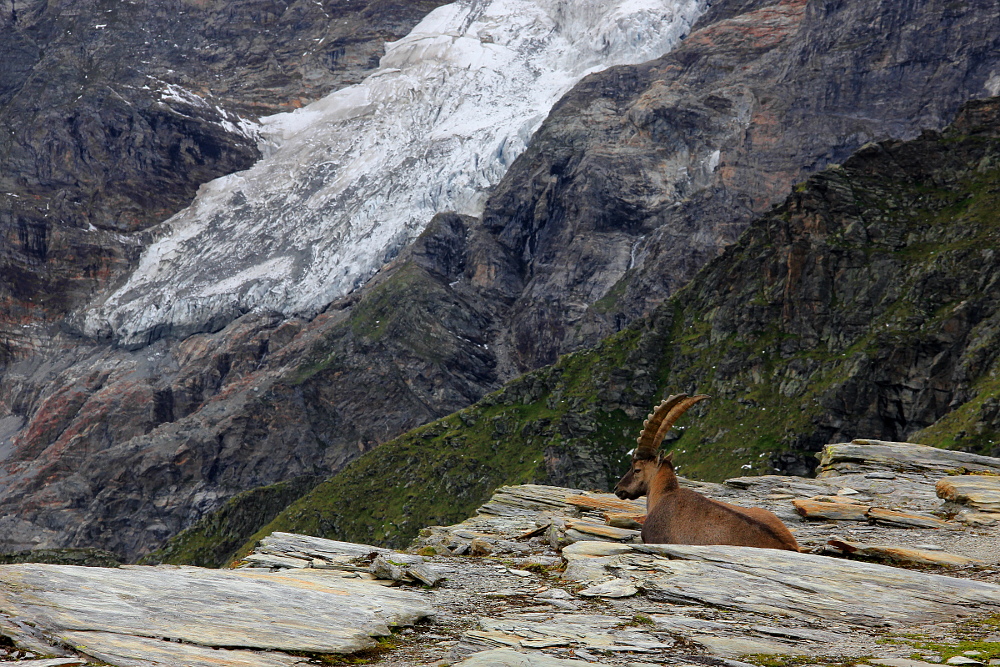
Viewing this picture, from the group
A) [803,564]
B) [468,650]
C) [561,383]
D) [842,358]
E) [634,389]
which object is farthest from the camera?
[561,383]

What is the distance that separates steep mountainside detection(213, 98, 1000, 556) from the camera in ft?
366

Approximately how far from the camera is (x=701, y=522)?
1920 cm

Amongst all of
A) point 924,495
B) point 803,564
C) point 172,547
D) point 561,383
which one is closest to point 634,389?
point 561,383

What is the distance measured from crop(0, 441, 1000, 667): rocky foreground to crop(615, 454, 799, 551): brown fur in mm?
1141

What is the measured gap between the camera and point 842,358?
121 metres

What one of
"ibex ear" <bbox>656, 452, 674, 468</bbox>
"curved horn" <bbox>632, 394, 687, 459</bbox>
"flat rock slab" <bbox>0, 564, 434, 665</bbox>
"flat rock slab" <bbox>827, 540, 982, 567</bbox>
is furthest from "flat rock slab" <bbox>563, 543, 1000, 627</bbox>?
"curved horn" <bbox>632, 394, 687, 459</bbox>

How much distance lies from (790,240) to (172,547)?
460ft

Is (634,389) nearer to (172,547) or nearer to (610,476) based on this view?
(610,476)

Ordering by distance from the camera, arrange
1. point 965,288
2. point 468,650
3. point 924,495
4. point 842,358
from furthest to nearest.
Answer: point 842,358
point 965,288
point 924,495
point 468,650

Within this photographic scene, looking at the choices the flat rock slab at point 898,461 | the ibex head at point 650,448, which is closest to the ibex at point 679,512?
the ibex head at point 650,448

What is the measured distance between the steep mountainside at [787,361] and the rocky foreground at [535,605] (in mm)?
85764

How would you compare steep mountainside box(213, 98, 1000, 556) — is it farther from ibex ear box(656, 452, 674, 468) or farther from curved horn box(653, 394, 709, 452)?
ibex ear box(656, 452, 674, 468)

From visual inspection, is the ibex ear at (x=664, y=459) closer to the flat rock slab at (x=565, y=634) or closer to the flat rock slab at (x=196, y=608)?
the flat rock slab at (x=565, y=634)

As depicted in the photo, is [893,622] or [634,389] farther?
[634,389]
